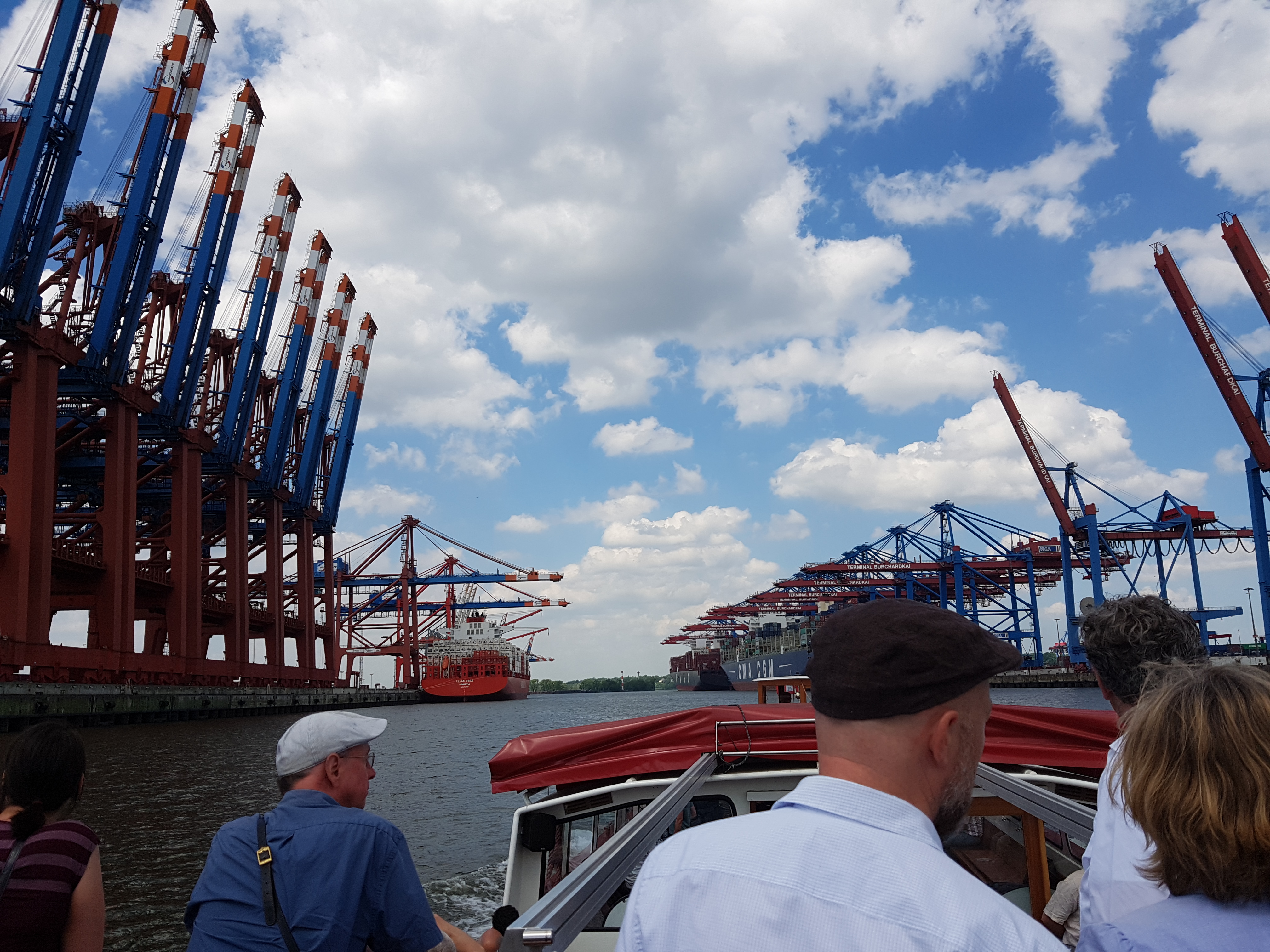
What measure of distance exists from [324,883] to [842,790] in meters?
1.77

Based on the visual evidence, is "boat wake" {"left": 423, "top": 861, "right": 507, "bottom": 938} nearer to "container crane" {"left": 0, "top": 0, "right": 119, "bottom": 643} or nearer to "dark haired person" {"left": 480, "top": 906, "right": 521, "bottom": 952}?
"dark haired person" {"left": 480, "top": 906, "right": 521, "bottom": 952}

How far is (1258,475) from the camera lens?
33.2 metres

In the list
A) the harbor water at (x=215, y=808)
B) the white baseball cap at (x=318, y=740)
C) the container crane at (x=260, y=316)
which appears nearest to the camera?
the white baseball cap at (x=318, y=740)

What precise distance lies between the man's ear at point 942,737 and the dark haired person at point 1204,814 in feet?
1.46

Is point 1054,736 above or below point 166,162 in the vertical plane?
below

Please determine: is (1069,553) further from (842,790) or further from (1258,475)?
(842,790)

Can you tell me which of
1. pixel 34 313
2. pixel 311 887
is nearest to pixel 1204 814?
pixel 311 887

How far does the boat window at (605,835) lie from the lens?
4.34 meters

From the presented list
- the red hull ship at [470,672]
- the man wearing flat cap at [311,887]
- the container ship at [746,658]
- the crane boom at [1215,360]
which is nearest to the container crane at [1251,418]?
the crane boom at [1215,360]

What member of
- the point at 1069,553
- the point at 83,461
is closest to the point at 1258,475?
the point at 1069,553

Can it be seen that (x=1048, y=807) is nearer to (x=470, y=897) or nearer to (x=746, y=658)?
(x=470, y=897)

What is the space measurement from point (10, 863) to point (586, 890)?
6.08ft

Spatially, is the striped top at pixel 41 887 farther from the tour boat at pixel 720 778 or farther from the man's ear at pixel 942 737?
the man's ear at pixel 942 737

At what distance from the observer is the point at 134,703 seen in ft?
97.8
